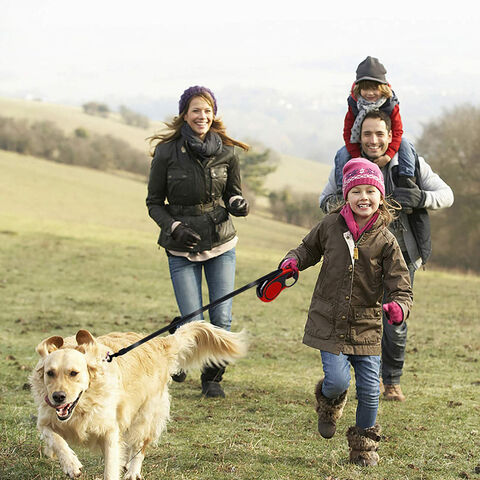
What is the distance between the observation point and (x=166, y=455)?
527 cm

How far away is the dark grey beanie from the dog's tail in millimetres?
2624

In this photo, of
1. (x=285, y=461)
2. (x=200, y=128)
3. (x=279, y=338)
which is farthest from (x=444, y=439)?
(x=279, y=338)

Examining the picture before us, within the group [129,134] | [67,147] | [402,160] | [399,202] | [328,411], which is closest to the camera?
[328,411]

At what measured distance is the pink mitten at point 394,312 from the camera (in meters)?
4.46

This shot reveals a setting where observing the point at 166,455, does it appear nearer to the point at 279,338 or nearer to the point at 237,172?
the point at 237,172

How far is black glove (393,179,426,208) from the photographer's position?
20.4 feet

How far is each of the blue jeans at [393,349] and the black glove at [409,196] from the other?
2.33 ft

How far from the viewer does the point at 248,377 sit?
843 centimetres

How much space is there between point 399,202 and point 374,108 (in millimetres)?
894

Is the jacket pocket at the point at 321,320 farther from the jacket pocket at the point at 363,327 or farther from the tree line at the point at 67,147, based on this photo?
the tree line at the point at 67,147

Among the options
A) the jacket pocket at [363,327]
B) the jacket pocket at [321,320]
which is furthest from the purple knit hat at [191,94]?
the jacket pocket at [363,327]

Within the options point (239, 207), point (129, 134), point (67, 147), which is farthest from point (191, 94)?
point (129, 134)

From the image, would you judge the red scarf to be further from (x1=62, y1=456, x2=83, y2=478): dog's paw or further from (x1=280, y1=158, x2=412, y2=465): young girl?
(x1=62, y1=456, x2=83, y2=478): dog's paw

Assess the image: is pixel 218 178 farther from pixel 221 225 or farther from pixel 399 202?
pixel 399 202
